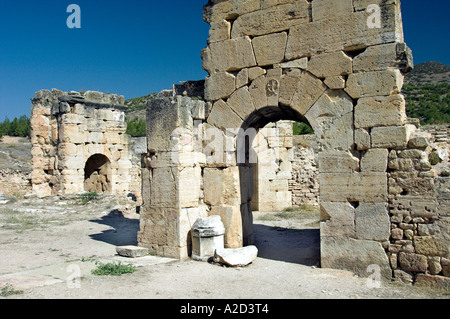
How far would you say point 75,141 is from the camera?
1504 cm

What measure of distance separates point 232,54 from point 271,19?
2.95 ft

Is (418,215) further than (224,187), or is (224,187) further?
(224,187)

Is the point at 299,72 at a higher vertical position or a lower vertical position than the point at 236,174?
higher

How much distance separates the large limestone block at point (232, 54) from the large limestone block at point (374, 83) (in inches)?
70.2

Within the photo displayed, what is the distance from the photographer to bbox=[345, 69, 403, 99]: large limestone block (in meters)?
5.70

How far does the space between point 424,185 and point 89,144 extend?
12797 millimetres

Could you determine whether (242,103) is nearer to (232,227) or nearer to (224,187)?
(224,187)

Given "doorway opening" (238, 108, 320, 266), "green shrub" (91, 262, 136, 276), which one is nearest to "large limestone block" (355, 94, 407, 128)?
"green shrub" (91, 262, 136, 276)

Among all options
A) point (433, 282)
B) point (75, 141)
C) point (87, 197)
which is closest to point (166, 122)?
point (433, 282)

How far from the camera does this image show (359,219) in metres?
5.90

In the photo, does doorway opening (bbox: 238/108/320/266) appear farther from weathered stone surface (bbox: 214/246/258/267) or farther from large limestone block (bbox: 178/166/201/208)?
weathered stone surface (bbox: 214/246/258/267)
